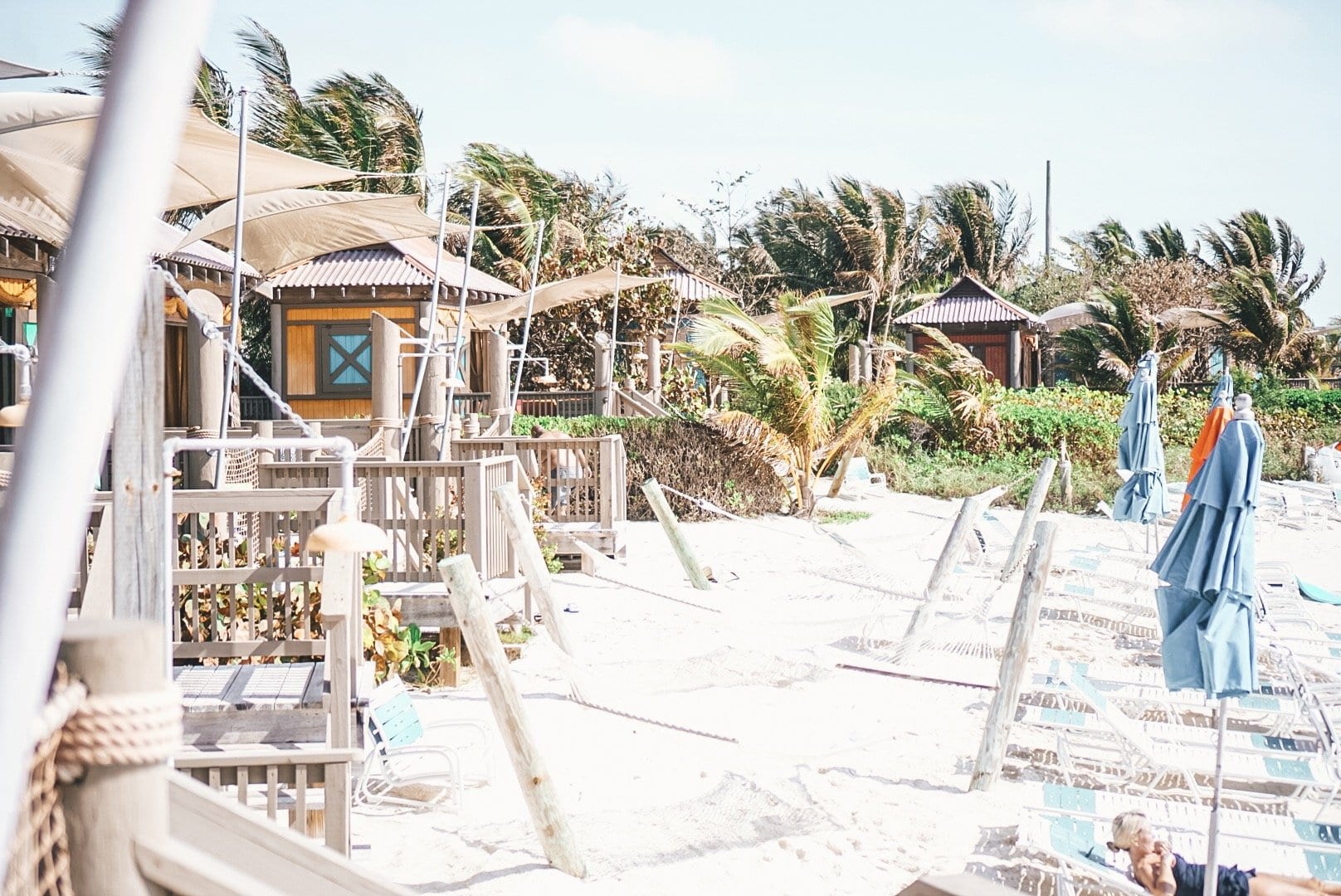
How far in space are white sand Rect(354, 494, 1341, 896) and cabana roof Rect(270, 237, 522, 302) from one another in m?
11.6

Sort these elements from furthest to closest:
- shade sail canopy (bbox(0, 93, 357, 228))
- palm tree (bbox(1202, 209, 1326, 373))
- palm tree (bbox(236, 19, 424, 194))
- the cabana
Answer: the cabana
palm tree (bbox(1202, 209, 1326, 373))
palm tree (bbox(236, 19, 424, 194))
shade sail canopy (bbox(0, 93, 357, 228))

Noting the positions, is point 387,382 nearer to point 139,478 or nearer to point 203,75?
point 139,478

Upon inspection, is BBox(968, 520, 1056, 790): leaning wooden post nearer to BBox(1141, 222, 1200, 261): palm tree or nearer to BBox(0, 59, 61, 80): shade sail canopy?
BBox(0, 59, 61, 80): shade sail canopy

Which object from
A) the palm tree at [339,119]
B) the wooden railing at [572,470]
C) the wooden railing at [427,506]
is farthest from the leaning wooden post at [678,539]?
the palm tree at [339,119]

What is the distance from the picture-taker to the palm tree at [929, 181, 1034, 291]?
140ft

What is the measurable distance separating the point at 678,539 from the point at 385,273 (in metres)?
12.4

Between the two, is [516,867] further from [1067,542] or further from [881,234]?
[881,234]

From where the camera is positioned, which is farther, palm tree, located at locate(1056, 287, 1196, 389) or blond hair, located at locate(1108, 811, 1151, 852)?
palm tree, located at locate(1056, 287, 1196, 389)

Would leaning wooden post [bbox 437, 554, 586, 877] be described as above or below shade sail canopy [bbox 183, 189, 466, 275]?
below

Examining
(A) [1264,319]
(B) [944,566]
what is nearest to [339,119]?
(B) [944,566]

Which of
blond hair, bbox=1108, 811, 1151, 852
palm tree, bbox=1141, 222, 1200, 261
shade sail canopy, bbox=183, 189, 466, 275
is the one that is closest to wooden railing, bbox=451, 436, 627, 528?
shade sail canopy, bbox=183, 189, 466, 275

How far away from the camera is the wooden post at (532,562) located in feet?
26.3

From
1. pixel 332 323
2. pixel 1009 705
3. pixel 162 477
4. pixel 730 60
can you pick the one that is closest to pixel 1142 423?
pixel 1009 705

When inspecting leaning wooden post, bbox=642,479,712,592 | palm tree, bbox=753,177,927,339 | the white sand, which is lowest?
the white sand
